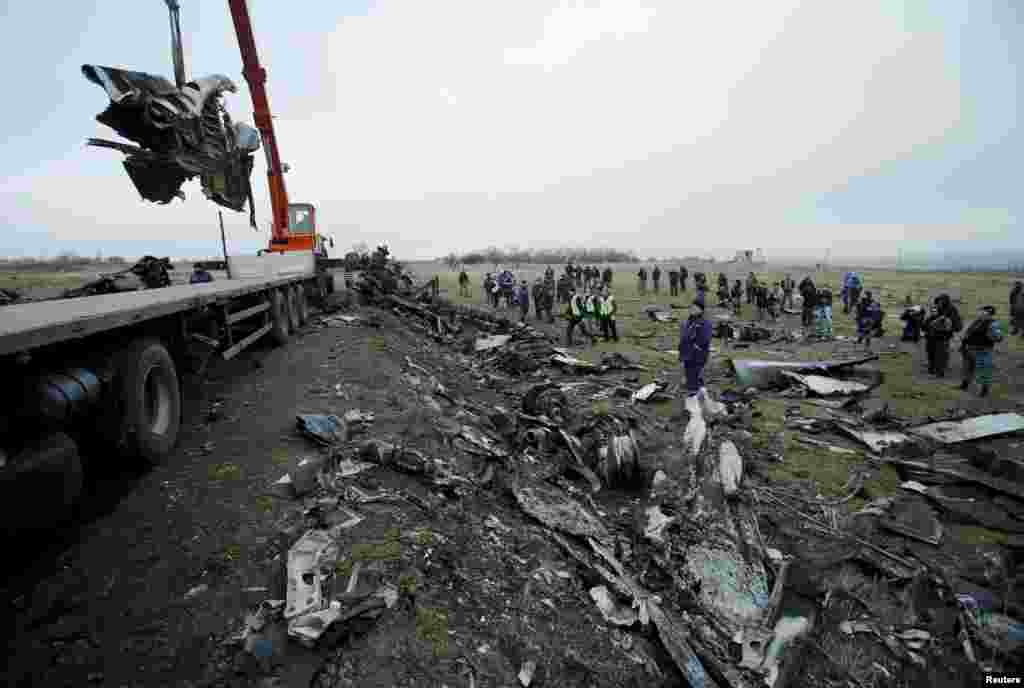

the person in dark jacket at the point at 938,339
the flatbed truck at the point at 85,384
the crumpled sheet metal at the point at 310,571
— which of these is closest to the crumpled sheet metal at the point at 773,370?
the person in dark jacket at the point at 938,339

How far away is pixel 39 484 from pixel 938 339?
1394 centimetres

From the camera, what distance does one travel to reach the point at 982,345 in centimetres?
848

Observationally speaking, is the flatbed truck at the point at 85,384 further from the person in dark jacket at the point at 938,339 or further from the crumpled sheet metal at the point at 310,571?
the person in dark jacket at the point at 938,339

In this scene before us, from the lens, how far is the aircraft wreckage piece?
206 inches

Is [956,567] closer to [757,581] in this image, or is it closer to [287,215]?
[757,581]

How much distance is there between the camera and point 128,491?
12.2ft

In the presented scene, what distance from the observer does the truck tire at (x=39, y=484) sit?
2350 mm

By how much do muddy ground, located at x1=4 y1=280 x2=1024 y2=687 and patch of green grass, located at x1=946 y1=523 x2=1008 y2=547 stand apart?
1593 millimetres

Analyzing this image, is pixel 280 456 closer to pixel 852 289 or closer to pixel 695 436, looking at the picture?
pixel 695 436

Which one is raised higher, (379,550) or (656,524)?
(379,550)

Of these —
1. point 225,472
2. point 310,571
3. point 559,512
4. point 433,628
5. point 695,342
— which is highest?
point 695,342

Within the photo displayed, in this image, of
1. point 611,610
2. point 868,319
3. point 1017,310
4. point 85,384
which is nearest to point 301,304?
point 85,384

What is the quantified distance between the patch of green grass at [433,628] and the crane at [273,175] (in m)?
11.0

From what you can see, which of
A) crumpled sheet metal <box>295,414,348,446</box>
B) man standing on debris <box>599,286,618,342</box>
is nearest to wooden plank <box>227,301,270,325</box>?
crumpled sheet metal <box>295,414,348,446</box>
